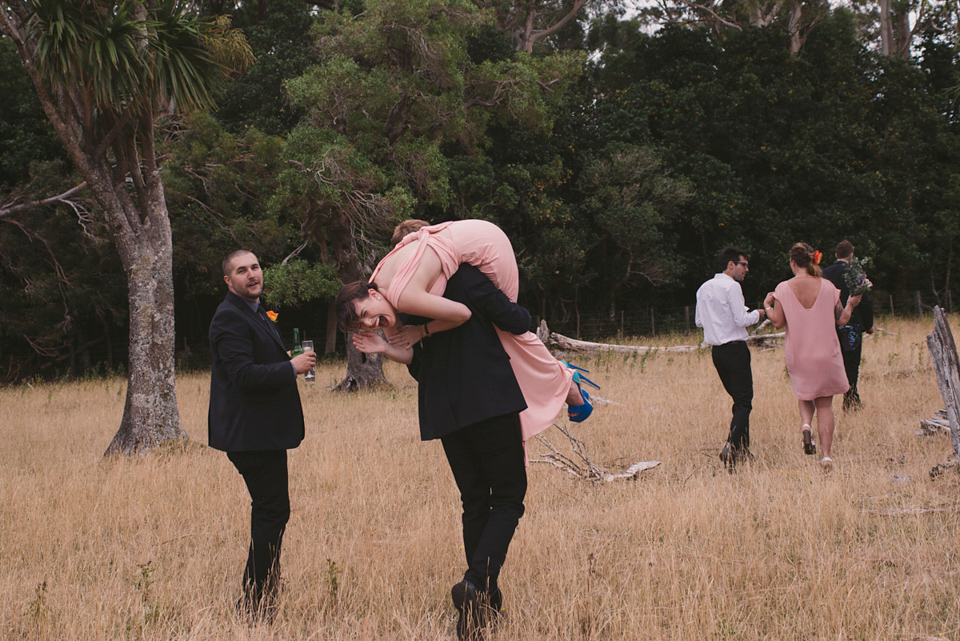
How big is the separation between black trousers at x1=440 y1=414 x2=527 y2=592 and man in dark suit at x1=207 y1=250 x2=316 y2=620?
2.93 ft

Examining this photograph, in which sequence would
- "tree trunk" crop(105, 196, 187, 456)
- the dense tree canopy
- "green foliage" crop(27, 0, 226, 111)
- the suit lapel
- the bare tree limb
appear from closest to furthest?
1. the suit lapel
2. "green foliage" crop(27, 0, 226, 111)
3. "tree trunk" crop(105, 196, 187, 456)
4. the bare tree limb
5. the dense tree canopy

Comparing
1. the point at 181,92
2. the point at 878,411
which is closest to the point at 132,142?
the point at 181,92

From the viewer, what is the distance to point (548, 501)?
18.8 feet

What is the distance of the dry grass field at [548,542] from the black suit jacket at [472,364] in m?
1.10

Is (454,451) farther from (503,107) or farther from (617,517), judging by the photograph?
(503,107)

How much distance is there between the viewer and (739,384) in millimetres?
6469

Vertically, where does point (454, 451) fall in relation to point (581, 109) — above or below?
below

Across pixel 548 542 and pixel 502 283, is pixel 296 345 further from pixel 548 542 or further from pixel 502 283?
pixel 502 283

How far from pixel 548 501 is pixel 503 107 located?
1331 centimetres

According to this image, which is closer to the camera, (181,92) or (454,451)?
(454,451)

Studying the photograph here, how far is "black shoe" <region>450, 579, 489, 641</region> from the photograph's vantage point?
306 centimetres

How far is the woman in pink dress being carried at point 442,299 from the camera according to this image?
3047 mm

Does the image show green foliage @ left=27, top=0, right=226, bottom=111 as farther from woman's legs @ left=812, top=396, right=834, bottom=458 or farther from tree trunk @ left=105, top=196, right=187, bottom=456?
woman's legs @ left=812, top=396, right=834, bottom=458

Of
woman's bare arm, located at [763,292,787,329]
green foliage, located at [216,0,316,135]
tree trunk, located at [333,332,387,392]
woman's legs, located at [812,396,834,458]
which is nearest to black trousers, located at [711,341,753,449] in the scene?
woman's bare arm, located at [763,292,787,329]
